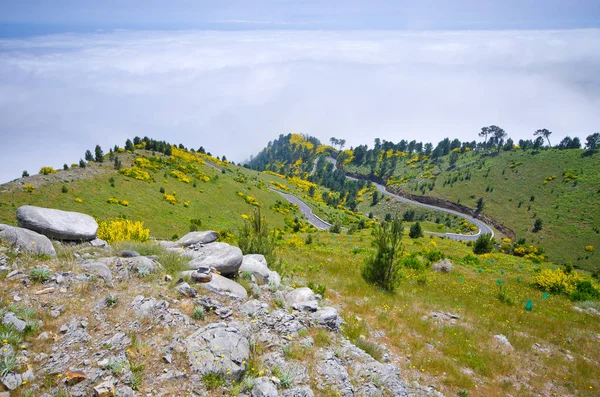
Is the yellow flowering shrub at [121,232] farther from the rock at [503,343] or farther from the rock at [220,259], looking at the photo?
the rock at [503,343]

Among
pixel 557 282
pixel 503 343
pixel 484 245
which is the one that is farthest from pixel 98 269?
pixel 484 245

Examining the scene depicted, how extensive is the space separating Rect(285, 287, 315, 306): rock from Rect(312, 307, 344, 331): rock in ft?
3.26

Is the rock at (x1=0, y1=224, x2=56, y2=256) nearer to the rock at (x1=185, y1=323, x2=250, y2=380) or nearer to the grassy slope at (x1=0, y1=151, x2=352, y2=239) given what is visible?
the rock at (x1=185, y1=323, x2=250, y2=380)

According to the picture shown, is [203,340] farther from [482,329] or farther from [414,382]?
[482,329]

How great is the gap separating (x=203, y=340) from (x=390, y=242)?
34.8 ft

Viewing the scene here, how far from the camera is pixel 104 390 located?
5258mm

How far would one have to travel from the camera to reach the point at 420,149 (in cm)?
19662

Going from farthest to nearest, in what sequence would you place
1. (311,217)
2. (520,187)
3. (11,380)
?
(520,187) < (311,217) < (11,380)

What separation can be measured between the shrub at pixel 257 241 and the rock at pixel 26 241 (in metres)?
7.80

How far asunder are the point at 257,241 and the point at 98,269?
7.35 m

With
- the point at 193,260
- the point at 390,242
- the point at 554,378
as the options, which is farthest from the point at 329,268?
the point at 554,378

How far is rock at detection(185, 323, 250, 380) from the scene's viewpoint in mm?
6359

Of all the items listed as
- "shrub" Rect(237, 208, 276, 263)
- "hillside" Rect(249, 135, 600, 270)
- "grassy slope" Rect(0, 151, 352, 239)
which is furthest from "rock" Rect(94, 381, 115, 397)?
"hillside" Rect(249, 135, 600, 270)

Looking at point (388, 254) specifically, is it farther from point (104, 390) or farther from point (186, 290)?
point (104, 390)
